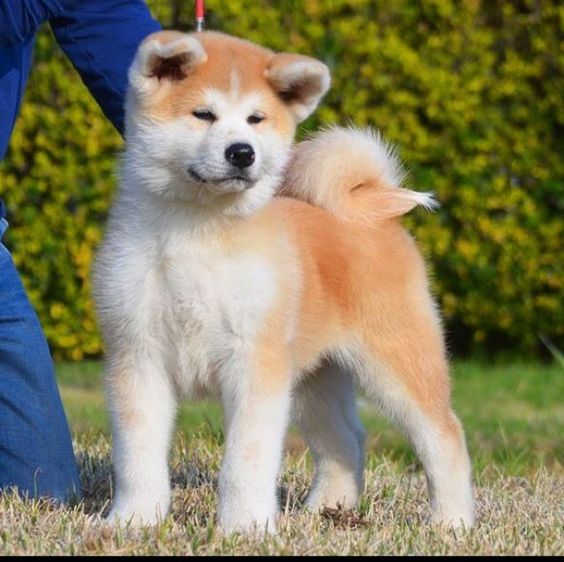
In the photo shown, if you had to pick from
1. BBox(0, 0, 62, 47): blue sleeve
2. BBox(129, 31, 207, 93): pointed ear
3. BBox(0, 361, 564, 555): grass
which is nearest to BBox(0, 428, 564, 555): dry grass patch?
BBox(0, 361, 564, 555): grass

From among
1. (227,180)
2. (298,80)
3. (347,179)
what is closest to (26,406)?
(347,179)

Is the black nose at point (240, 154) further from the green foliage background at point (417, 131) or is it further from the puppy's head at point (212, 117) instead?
the green foliage background at point (417, 131)

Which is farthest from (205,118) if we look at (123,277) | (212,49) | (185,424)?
(185,424)

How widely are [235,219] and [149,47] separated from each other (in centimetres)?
55

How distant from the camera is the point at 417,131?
824cm

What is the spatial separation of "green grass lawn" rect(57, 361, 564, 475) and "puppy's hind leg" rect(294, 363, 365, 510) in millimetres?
319

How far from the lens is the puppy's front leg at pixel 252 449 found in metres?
3.94

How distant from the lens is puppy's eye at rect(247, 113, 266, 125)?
12.9 ft

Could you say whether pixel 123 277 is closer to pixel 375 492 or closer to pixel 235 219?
pixel 235 219

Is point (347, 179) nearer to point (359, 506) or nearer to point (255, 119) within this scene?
point (255, 119)

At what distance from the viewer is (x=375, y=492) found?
4.95 m

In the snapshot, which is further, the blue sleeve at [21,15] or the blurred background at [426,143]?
the blurred background at [426,143]

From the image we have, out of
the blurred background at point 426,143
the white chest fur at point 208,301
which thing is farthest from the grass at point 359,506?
the blurred background at point 426,143

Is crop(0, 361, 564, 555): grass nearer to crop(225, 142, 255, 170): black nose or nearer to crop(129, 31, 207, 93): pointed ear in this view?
crop(225, 142, 255, 170): black nose
